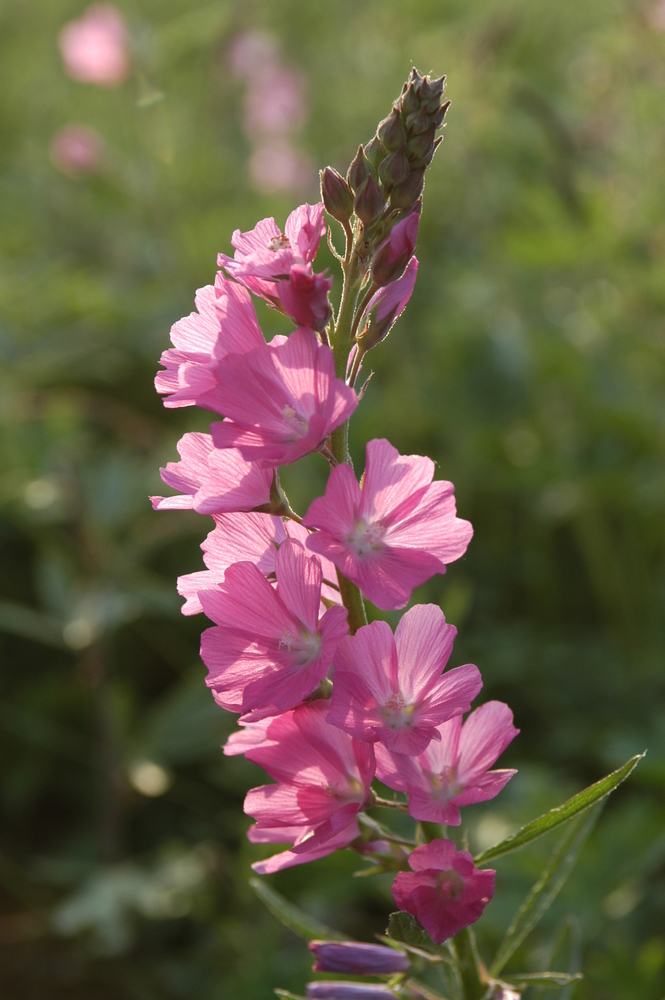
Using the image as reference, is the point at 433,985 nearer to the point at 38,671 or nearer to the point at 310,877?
the point at 310,877

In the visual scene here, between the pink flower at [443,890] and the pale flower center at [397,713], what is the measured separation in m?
0.13

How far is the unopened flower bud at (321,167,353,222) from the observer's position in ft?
3.38

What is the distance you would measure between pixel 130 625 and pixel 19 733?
0.55 metres

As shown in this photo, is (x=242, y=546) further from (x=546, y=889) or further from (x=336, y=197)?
(x=546, y=889)

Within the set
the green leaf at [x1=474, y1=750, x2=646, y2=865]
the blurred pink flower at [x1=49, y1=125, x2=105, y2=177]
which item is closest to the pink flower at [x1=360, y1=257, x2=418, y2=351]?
the green leaf at [x1=474, y1=750, x2=646, y2=865]

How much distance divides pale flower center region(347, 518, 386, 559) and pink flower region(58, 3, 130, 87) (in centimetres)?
419

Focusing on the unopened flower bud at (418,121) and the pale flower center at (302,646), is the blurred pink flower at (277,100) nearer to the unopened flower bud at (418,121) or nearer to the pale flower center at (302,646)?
the unopened flower bud at (418,121)

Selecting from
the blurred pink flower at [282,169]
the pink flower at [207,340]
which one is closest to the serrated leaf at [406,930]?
the pink flower at [207,340]

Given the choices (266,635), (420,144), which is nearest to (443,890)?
(266,635)

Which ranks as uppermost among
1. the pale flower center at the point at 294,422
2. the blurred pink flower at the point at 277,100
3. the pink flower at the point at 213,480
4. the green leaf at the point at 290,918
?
the blurred pink flower at the point at 277,100

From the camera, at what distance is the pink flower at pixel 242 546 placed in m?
1.06

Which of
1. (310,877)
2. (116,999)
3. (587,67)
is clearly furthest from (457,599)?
(587,67)

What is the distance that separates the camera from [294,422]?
0.99 m

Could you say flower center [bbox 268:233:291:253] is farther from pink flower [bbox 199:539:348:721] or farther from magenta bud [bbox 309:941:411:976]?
magenta bud [bbox 309:941:411:976]
